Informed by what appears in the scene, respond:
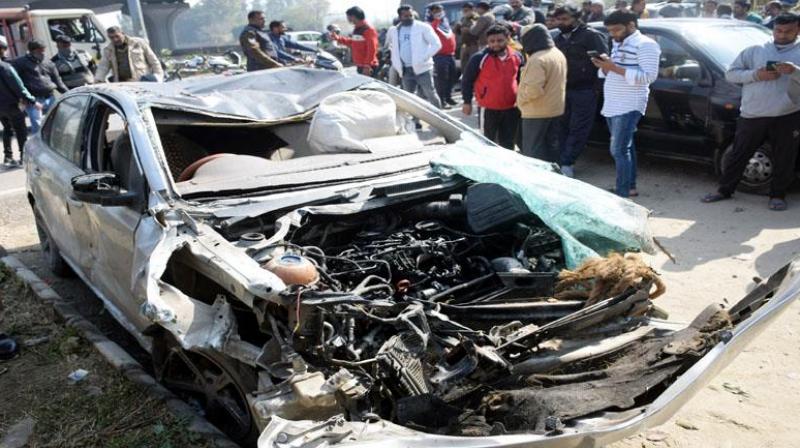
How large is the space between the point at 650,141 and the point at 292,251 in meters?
5.40

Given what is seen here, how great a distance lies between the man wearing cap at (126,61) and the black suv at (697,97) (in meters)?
Answer: 7.52

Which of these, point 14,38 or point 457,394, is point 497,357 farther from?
point 14,38

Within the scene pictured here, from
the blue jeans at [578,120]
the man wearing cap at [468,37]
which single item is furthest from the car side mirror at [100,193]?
the man wearing cap at [468,37]

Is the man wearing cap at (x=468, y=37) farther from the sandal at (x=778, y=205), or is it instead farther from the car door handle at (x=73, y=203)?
the car door handle at (x=73, y=203)

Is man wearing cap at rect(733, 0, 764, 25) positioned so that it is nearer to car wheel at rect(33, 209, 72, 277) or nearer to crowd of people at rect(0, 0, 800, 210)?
crowd of people at rect(0, 0, 800, 210)

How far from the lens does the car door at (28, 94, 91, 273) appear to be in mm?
4246

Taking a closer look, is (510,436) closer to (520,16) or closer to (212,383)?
(212,383)

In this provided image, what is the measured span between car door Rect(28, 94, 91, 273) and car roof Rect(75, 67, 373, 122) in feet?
0.95

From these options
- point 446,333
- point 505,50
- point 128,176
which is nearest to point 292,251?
point 446,333

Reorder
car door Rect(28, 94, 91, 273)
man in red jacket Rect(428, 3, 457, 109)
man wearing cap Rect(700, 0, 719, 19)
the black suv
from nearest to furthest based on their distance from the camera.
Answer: car door Rect(28, 94, 91, 273)
the black suv
man in red jacket Rect(428, 3, 457, 109)
man wearing cap Rect(700, 0, 719, 19)

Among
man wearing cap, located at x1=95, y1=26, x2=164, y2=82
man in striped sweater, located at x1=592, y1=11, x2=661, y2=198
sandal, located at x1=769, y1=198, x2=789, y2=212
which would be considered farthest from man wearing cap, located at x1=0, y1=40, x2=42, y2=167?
sandal, located at x1=769, y1=198, x2=789, y2=212

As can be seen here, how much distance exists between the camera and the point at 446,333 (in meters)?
2.65

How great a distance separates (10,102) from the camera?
9742mm

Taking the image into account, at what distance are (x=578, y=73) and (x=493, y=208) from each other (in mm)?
4135
